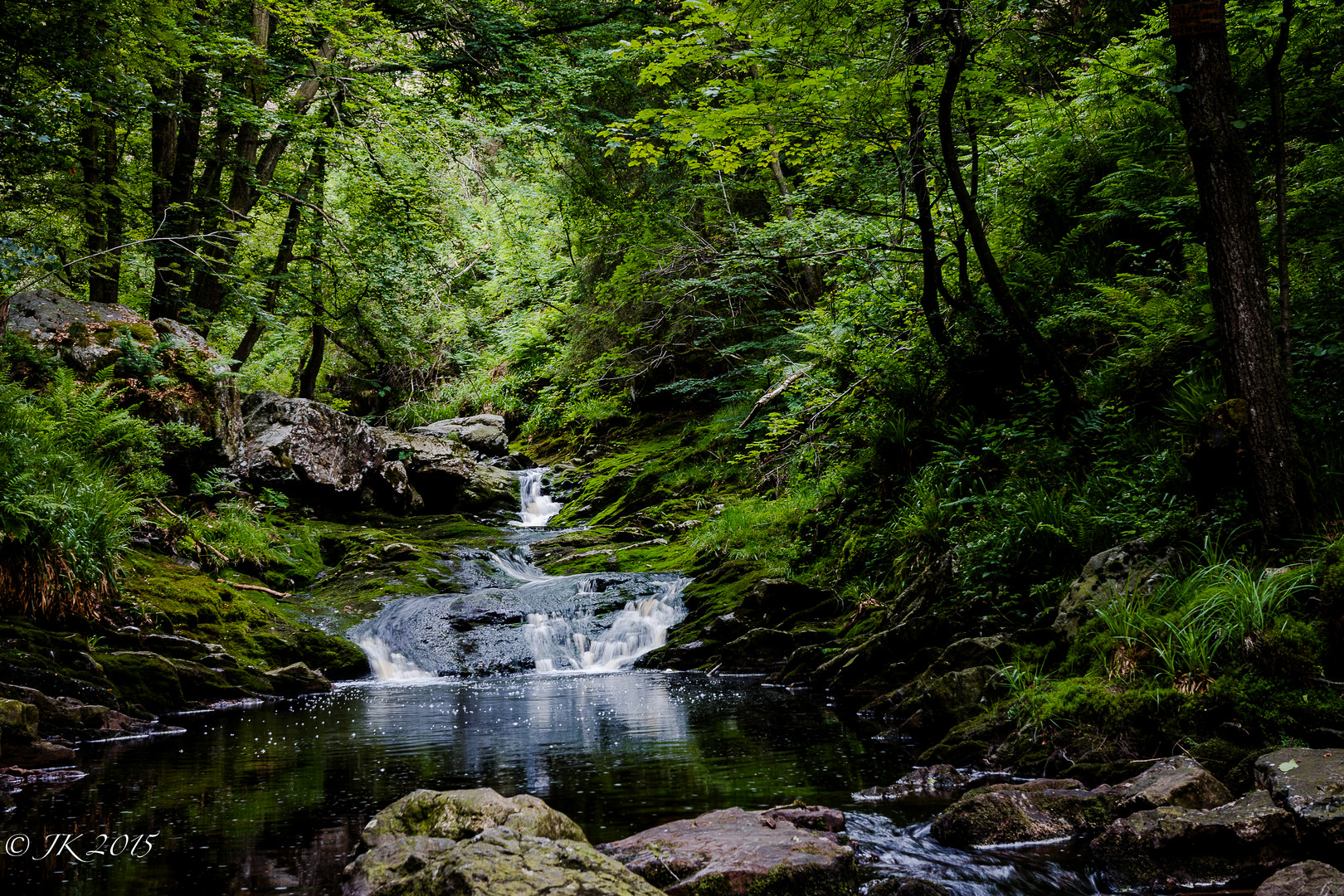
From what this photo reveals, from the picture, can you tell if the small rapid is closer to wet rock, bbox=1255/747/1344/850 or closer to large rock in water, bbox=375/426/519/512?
large rock in water, bbox=375/426/519/512

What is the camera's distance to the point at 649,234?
47.8 feet

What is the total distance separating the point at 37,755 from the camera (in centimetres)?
584

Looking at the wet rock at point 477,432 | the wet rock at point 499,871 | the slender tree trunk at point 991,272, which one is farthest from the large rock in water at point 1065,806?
the wet rock at point 477,432

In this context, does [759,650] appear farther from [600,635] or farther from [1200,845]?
[1200,845]

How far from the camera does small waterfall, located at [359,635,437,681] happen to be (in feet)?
36.7

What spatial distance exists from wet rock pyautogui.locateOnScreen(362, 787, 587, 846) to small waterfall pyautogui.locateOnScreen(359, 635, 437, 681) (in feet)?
25.4

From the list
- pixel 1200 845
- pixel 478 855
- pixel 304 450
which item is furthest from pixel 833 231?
pixel 304 450

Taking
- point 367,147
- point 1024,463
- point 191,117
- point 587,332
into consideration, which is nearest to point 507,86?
point 367,147

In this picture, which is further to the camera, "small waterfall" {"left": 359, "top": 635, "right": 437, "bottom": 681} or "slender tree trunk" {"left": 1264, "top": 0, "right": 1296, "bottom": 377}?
"small waterfall" {"left": 359, "top": 635, "right": 437, "bottom": 681}

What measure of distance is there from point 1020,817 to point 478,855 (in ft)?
9.16

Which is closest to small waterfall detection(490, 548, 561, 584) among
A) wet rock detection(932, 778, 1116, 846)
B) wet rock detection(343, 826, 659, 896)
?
wet rock detection(932, 778, 1116, 846)

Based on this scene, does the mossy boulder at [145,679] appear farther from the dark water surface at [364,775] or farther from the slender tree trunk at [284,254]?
the slender tree trunk at [284,254]

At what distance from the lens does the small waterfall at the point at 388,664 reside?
11.2 m

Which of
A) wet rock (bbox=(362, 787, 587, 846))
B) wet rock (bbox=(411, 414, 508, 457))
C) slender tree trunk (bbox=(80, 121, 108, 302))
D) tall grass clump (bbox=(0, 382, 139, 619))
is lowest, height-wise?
wet rock (bbox=(362, 787, 587, 846))
